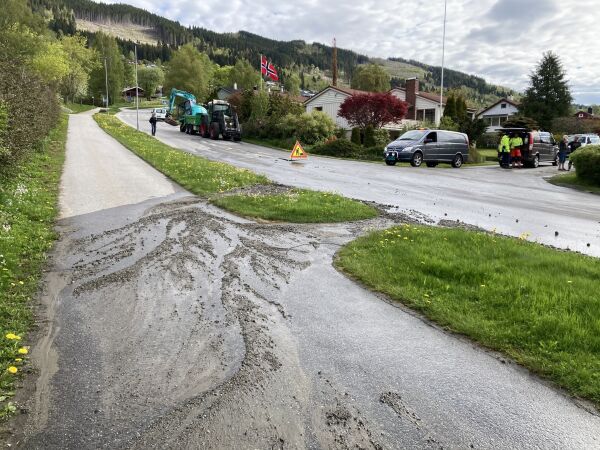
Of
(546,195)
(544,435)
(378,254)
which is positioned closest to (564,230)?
(378,254)

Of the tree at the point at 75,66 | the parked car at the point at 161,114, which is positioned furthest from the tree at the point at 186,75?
the tree at the point at 75,66

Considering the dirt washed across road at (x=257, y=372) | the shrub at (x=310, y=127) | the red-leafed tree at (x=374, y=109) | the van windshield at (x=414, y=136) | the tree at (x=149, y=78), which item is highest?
the tree at (x=149, y=78)

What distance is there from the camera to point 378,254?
23.8 feet

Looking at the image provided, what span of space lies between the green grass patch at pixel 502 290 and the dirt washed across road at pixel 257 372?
29 centimetres

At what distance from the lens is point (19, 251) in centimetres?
670

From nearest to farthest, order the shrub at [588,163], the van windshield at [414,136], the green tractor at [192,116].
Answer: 1. the shrub at [588,163]
2. the van windshield at [414,136]
3. the green tractor at [192,116]

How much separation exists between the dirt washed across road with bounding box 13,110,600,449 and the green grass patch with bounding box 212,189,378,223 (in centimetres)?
338

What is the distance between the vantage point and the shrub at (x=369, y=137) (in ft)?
117

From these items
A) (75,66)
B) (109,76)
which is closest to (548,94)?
(75,66)

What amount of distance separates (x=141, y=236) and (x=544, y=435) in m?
6.79

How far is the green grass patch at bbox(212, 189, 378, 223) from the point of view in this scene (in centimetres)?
1004

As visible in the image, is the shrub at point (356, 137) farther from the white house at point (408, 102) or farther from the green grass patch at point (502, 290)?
the green grass patch at point (502, 290)

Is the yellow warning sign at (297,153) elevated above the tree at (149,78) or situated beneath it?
→ situated beneath

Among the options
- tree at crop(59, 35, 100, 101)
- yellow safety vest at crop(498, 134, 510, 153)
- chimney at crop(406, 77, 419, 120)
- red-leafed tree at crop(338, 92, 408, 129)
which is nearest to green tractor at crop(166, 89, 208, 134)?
red-leafed tree at crop(338, 92, 408, 129)
